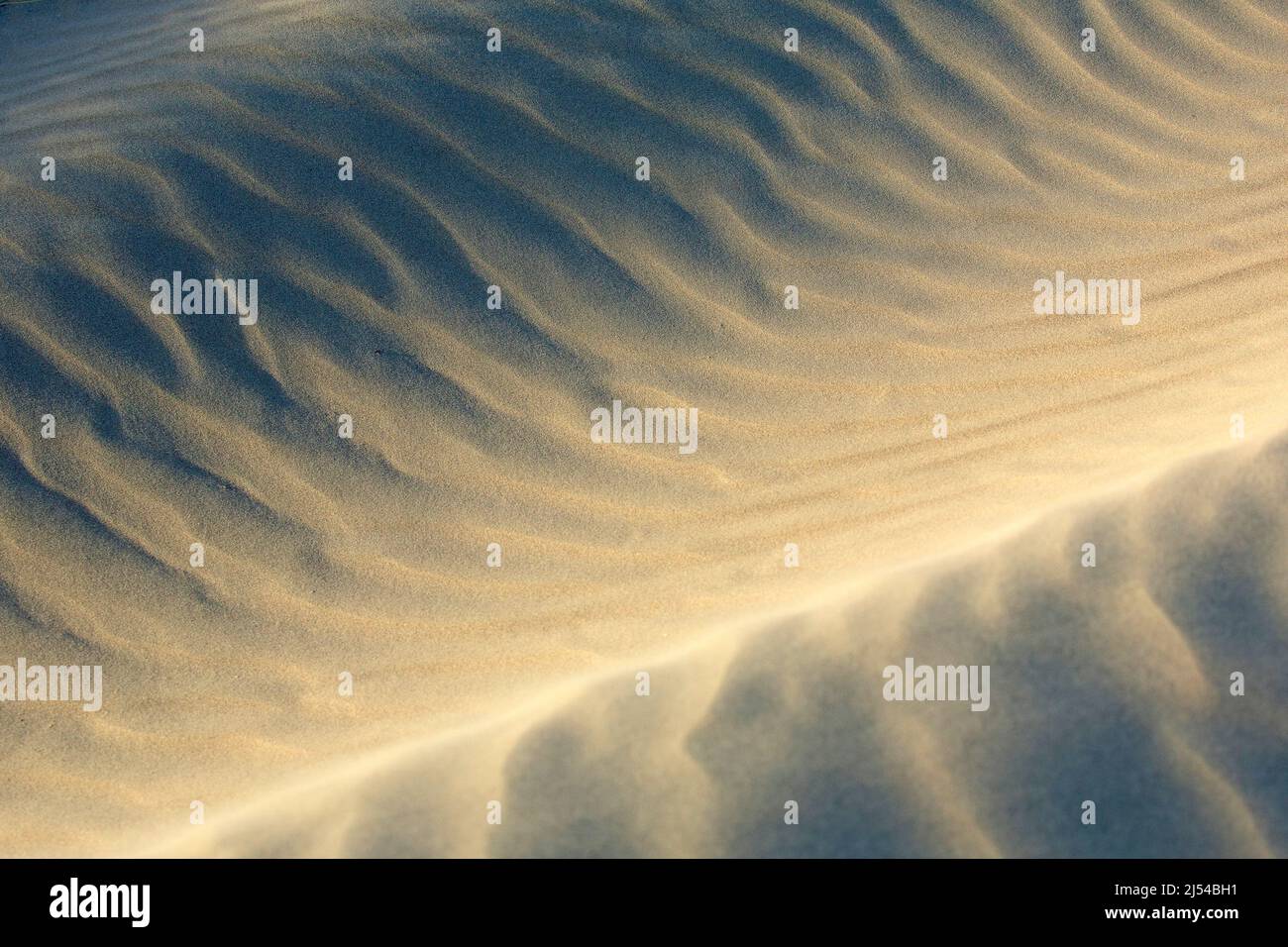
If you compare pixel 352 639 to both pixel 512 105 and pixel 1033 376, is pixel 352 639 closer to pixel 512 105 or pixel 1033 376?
pixel 512 105

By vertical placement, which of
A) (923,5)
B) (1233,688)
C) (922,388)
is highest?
(923,5)

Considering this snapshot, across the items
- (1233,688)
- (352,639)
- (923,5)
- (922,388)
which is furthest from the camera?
(923,5)

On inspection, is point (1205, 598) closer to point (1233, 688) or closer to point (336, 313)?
point (1233, 688)

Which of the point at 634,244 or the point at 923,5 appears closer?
the point at 634,244

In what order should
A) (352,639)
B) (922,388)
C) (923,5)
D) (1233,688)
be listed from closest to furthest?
(1233,688) < (352,639) < (922,388) < (923,5)

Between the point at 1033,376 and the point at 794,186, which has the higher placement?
the point at 794,186

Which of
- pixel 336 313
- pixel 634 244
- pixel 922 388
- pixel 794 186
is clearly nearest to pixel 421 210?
pixel 336 313
